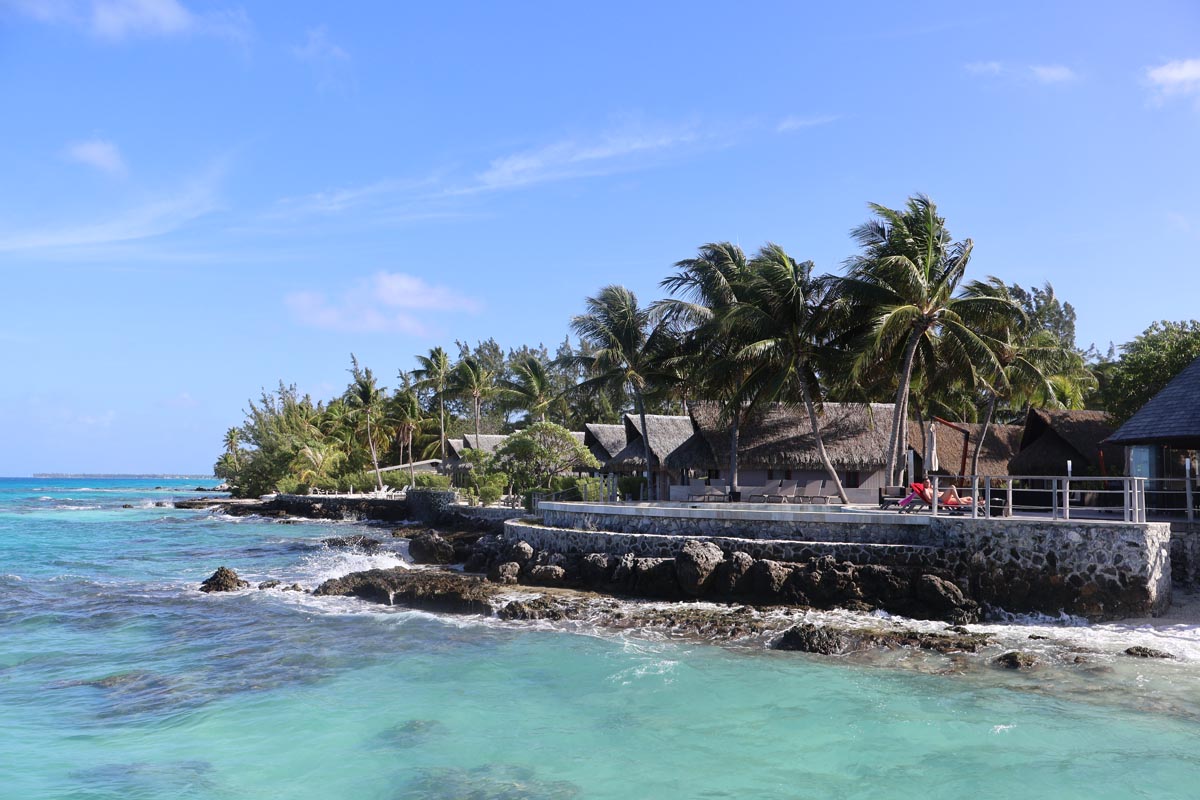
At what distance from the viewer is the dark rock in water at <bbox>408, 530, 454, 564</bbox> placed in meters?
25.3

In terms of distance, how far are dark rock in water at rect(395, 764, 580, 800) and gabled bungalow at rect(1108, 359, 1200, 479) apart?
15.6 metres

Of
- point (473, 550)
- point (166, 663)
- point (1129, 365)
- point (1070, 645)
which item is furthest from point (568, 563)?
point (1129, 365)

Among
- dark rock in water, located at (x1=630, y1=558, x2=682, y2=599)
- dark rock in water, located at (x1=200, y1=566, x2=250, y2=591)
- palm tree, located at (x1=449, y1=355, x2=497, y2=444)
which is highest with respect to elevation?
palm tree, located at (x1=449, y1=355, x2=497, y2=444)

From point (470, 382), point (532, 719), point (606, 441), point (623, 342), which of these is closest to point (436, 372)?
point (470, 382)

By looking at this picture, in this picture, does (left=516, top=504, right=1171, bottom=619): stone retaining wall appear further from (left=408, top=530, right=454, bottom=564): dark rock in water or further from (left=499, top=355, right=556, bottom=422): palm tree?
(left=499, top=355, right=556, bottom=422): palm tree

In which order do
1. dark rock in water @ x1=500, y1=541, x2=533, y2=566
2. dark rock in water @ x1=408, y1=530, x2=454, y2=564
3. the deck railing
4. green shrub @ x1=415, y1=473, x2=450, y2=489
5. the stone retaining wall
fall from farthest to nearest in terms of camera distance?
green shrub @ x1=415, y1=473, x2=450, y2=489, dark rock in water @ x1=408, y1=530, x2=454, y2=564, dark rock in water @ x1=500, y1=541, x2=533, y2=566, the deck railing, the stone retaining wall

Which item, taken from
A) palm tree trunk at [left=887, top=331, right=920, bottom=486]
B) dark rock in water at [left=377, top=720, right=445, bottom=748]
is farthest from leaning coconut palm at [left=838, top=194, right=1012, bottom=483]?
dark rock in water at [left=377, top=720, right=445, bottom=748]

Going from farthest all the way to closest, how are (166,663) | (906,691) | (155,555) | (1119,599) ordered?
(155,555)
(1119,599)
(166,663)
(906,691)

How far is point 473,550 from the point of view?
24328mm

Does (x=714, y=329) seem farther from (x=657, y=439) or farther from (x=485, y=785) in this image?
(x=485, y=785)

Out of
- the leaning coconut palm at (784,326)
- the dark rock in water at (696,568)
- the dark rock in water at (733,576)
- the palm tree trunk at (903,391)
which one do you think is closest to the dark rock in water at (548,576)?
the dark rock in water at (696,568)

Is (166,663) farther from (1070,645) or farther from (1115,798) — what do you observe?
(1070,645)

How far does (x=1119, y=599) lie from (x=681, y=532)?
345 inches

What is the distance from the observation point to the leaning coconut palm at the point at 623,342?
95.3ft
